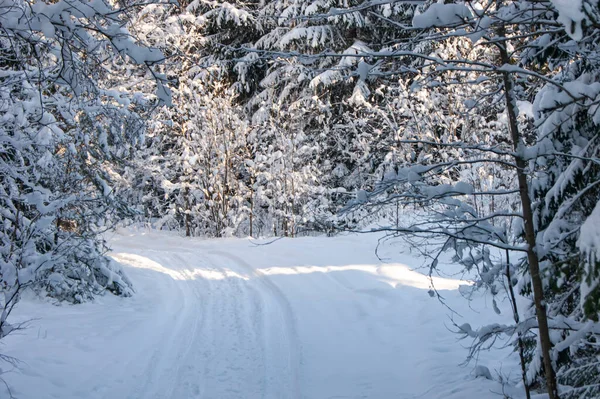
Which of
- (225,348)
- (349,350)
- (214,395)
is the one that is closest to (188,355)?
(225,348)

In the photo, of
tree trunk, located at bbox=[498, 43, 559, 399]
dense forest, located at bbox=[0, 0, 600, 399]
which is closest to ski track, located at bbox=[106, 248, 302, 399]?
dense forest, located at bbox=[0, 0, 600, 399]

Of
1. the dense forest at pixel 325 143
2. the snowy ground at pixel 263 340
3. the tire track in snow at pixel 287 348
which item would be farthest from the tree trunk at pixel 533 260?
the tire track in snow at pixel 287 348

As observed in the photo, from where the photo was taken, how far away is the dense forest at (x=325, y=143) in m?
2.94

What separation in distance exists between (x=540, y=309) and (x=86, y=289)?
695 centimetres

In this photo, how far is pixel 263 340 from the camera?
6.18 m

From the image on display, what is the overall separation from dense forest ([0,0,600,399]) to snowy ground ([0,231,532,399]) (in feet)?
1.89

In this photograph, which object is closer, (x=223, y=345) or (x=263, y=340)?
(x=223, y=345)

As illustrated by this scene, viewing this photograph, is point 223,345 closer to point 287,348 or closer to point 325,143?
point 287,348

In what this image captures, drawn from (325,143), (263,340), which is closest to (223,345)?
(263,340)

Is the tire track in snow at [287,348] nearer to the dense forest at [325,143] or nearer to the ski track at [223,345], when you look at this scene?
the ski track at [223,345]

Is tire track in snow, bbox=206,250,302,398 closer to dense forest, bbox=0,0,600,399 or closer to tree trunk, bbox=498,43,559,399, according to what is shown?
dense forest, bbox=0,0,600,399

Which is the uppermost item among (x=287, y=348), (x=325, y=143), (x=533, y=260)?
(x=325, y=143)

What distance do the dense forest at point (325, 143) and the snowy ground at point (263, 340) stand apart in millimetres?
575

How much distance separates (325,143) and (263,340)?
13.0 m
